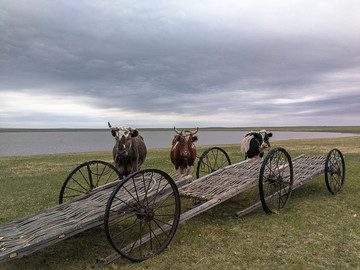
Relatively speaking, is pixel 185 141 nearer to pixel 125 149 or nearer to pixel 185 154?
pixel 185 154

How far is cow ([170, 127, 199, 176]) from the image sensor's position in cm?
880

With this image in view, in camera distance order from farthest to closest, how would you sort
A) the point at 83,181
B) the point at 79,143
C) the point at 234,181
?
the point at 79,143, the point at 83,181, the point at 234,181

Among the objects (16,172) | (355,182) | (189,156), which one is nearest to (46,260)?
(189,156)

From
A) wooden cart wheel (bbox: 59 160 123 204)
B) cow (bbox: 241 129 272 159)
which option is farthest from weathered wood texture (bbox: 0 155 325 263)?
cow (bbox: 241 129 272 159)

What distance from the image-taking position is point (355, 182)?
10648 mm

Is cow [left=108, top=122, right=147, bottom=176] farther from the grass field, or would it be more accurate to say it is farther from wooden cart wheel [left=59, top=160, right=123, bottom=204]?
the grass field

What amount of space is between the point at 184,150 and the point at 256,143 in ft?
15.7

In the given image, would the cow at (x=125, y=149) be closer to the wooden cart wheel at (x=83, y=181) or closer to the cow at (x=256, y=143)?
the wooden cart wheel at (x=83, y=181)

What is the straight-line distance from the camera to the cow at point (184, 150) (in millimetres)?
8805

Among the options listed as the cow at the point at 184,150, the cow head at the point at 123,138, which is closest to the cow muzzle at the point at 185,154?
the cow at the point at 184,150

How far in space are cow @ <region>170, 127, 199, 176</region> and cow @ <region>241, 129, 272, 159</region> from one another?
406 cm

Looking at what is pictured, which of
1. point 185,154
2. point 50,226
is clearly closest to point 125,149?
point 185,154

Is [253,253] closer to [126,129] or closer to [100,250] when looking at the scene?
[100,250]

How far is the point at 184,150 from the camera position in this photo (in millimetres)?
8766
